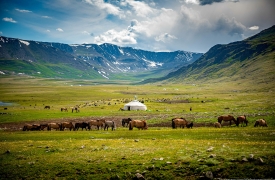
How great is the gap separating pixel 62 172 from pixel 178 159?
8493 millimetres

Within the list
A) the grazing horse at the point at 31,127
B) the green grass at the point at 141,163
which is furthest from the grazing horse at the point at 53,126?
the green grass at the point at 141,163

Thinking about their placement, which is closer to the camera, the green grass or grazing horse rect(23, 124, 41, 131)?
the green grass

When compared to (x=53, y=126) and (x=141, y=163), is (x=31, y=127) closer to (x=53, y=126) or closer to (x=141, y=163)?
(x=53, y=126)

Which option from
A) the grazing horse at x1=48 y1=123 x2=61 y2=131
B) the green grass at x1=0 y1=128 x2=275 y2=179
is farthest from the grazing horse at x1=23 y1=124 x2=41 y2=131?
the green grass at x1=0 y1=128 x2=275 y2=179

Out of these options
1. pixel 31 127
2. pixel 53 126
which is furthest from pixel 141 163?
pixel 31 127

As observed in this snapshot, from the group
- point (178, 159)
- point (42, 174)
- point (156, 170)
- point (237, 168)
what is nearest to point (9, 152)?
point (42, 174)

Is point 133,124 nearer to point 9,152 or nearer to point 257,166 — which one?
point 9,152

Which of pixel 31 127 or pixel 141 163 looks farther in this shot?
pixel 31 127

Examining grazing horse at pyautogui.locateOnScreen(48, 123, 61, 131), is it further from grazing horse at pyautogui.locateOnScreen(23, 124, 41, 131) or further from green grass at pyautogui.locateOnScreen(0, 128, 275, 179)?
green grass at pyautogui.locateOnScreen(0, 128, 275, 179)

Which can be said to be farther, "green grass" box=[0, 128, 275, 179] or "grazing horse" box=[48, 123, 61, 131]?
"grazing horse" box=[48, 123, 61, 131]

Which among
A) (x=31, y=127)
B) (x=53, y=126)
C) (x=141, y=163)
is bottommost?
(x=31, y=127)

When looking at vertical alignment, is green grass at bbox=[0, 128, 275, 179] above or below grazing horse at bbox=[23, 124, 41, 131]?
above

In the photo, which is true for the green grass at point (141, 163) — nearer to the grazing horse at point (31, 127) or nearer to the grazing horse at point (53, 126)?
the grazing horse at point (53, 126)

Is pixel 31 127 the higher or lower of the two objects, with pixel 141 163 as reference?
lower
